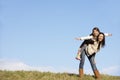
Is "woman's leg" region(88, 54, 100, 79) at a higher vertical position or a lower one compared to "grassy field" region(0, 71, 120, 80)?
higher

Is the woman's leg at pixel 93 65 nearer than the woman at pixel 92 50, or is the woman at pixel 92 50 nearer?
the woman at pixel 92 50

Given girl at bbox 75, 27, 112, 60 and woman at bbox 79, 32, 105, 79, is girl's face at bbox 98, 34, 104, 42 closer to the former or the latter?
woman at bbox 79, 32, 105, 79

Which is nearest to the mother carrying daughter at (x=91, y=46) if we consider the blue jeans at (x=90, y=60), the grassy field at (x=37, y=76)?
the blue jeans at (x=90, y=60)

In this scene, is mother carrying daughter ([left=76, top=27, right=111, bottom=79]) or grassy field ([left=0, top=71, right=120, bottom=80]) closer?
grassy field ([left=0, top=71, right=120, bottom=80])

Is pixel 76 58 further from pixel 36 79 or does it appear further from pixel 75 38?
pixel 36 79

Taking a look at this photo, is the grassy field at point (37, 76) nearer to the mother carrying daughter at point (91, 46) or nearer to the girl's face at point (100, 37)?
the mother carrying daughter at point (91, 46)

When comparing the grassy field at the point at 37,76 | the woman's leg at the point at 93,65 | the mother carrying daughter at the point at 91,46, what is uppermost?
the mother carrying daughter at the point at 91,46

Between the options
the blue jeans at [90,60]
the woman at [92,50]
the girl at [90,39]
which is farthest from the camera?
the blue jeans at [90,60]

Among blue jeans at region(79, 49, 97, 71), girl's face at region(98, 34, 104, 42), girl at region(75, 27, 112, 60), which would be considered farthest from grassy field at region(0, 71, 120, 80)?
girl's face at region(98, 34, 104, 42)

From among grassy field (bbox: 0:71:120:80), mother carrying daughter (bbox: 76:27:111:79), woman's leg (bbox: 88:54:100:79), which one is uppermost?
mother carrying daughter (bbox: 76:27:111:79)

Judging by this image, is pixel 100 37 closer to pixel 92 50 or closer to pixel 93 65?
pixel 92 50

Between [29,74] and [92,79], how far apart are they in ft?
11.2

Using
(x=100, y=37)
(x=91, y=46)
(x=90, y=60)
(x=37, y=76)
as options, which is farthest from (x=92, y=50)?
(x=37, y=76)

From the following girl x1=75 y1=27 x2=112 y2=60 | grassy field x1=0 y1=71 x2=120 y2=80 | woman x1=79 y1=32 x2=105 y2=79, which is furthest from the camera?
woman x1=79 y1=32 x2=105 y2=79
